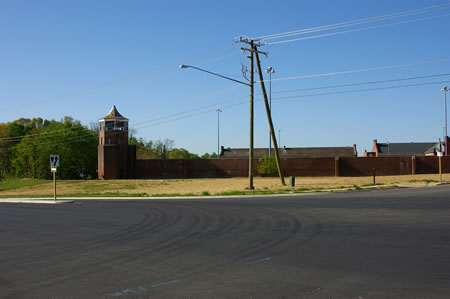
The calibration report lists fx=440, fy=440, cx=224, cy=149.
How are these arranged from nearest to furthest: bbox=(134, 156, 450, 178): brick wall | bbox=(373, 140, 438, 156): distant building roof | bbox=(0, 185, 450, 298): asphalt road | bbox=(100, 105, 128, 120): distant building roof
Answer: bbox=(0, 185, 450, 298): asphalt road → bbox=(134, 156, 450, 178): brick wall → bbox=(100, 105, 128, 120): distant building roof → bbox=(373, 140, 438, 156): distant building roof

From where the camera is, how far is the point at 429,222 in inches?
513

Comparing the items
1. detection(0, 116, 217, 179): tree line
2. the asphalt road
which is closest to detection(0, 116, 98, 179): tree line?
detection(0, 116, 217, 179): tree line

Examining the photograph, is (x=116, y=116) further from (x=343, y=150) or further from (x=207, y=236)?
(x=207, y=236)

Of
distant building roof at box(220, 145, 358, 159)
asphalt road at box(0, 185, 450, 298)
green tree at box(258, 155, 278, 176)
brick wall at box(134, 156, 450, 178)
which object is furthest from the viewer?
distant building roof at box(220, 145, 358, 159)

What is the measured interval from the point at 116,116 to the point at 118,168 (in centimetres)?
898

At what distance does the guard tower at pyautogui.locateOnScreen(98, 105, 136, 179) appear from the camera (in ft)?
229

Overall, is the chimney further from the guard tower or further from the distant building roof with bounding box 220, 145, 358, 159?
the guard tower

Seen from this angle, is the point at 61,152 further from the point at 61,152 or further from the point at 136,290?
the point at 136,290

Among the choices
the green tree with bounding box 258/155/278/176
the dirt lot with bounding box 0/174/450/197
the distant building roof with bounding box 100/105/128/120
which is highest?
the distant building roof with bounding box 100/105/128/120

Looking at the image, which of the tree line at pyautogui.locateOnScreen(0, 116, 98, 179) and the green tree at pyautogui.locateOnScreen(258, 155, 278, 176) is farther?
the tree line at pyautogui.locateOnScreen(0, 116, 98, 179)

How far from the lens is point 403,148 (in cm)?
10700

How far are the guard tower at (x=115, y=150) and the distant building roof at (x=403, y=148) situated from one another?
6300 centimetres

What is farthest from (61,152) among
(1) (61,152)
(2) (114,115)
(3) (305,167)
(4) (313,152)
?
(4) (313,152)

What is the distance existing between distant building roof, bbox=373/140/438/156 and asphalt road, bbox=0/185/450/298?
96.5 metres
